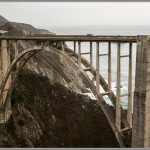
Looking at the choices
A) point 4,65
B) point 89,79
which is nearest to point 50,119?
point 4,65

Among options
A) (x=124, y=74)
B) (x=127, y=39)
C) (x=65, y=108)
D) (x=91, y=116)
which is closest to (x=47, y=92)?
(x=65, y=108)

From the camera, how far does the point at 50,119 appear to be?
39969 mm

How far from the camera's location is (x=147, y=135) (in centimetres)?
1672

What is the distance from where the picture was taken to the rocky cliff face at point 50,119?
118 ft

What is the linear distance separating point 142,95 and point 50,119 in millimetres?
25071

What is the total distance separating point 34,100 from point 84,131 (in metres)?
8.38

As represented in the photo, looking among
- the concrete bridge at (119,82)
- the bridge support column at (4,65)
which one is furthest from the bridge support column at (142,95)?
the bridge support column at (4,65)

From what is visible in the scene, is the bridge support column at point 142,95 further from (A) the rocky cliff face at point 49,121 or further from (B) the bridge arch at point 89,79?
(A) the rocky cliff face at point 49,121

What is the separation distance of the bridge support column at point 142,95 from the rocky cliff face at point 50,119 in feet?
65.0

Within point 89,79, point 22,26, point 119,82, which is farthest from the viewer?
point 22,26

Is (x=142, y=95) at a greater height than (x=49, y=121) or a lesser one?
greater

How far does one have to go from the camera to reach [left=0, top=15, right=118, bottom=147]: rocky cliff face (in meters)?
35.9

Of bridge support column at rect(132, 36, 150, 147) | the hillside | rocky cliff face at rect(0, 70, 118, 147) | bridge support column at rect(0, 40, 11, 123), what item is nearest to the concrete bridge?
bridge support column at rect(132, 36, 150, 147)

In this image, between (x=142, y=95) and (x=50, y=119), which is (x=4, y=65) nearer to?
(x=50, y=119)
